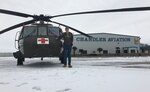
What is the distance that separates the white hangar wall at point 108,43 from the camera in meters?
51.1

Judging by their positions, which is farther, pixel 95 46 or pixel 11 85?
pixel 95 46

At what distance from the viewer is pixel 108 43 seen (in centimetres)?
5253

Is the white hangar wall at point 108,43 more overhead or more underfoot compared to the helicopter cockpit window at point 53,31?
more overhead

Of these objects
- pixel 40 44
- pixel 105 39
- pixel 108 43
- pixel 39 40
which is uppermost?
pixel 105 39

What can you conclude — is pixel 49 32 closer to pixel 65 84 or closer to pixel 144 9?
pixel 144 9

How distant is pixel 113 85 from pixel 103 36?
46380 mm

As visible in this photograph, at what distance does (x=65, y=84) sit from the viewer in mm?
6711

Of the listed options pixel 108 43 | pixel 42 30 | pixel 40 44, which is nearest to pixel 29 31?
pixel 42 30

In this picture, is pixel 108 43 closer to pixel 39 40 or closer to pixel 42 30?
pixel 42 30

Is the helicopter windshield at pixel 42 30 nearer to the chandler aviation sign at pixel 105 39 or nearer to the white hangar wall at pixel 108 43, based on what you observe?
the white hangar wall at pixel 108 43

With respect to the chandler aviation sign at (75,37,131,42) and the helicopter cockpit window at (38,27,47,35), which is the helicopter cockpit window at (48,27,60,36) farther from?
the chandler aviation sign at (75,37,131,42)

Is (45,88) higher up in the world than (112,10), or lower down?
lower down

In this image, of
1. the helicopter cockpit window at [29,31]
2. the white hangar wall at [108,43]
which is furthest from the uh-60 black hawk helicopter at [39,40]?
the white hangar wall at [108,43]

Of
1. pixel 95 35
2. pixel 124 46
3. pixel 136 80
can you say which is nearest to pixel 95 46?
pixel 95 35
